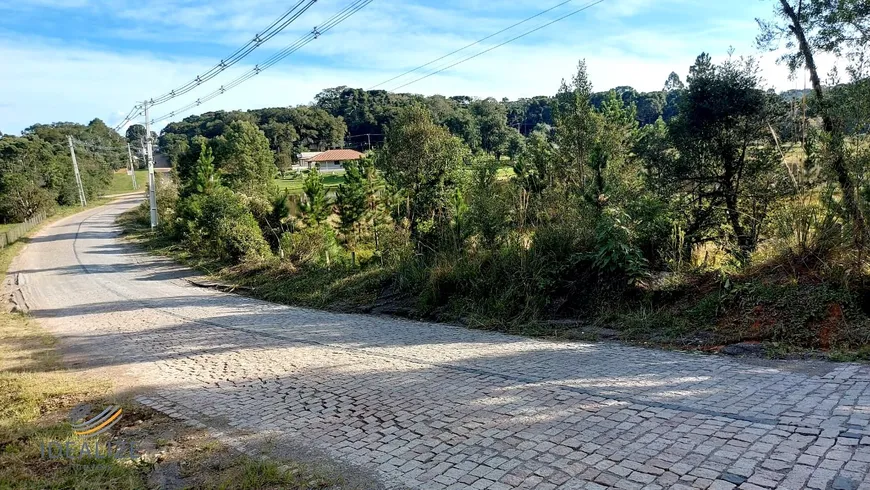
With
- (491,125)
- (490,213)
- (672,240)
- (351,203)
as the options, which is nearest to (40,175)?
(351,203)

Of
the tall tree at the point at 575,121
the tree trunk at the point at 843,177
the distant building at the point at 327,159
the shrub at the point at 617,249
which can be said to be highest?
the distant building at the point at 327,159

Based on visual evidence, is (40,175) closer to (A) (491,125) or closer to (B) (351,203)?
(B) (351,203)

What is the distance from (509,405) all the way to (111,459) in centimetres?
363

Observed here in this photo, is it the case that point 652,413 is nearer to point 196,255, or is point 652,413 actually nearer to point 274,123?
point 196,255

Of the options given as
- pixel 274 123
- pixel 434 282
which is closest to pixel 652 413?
pixel 434 282

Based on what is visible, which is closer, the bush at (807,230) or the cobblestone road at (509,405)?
the cobblestone road at (509,405)

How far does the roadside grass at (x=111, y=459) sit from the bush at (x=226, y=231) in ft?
43.5

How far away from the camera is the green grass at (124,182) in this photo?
91.9 meters

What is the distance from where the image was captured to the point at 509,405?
5395 mm

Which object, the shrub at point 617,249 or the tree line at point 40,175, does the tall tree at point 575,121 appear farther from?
the tree line at point 40,175

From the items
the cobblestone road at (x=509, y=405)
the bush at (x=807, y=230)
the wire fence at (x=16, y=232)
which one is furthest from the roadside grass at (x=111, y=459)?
the wire fence at (x=16, y=232)

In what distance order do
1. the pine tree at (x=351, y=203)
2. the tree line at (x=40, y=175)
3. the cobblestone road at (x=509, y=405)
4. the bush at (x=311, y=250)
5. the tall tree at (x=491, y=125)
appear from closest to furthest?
the cobblestone road at (x=509, y=405) < the bush at (x=311, y=250) < the pine tree at (x=351, y=203) < the tree line at (x=40, y=175) < the tall tree at (x=491, y=125)

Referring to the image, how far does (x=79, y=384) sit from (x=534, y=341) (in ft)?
21.2

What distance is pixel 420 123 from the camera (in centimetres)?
2189
